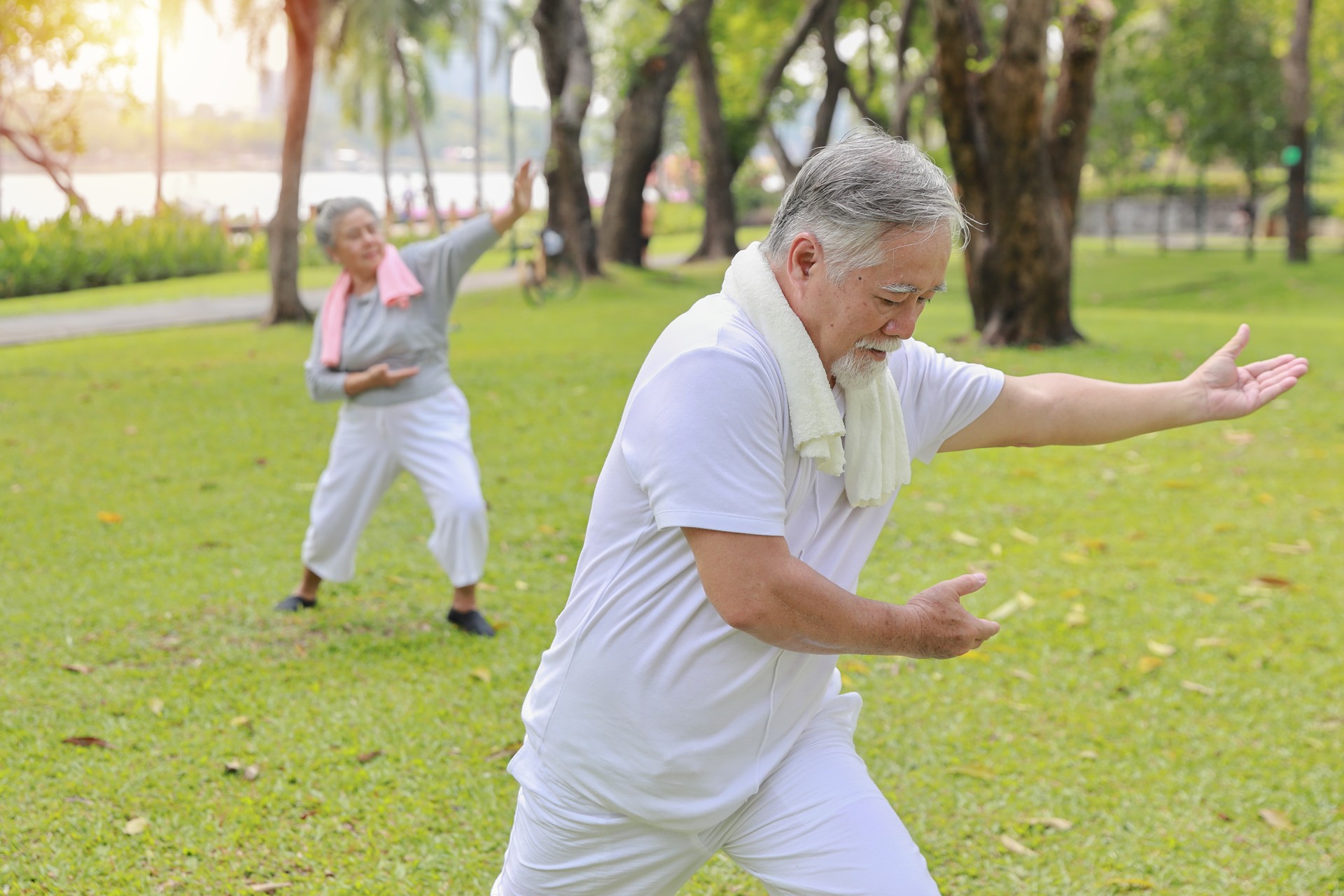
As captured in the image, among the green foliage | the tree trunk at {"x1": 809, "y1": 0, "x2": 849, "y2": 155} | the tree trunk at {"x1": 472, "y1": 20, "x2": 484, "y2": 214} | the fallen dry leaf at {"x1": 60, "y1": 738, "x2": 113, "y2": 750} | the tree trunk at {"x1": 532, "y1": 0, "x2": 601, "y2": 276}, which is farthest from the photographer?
the tree trunk at {"x1": 472, "y1": 20, "x2": 484, "y2": 214}

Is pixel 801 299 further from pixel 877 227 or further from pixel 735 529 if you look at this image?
pixel 735 529

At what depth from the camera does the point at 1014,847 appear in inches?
155

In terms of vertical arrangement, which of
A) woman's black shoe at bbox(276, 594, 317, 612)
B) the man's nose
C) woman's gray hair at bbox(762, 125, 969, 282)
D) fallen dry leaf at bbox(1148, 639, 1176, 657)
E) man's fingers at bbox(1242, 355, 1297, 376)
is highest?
woman's gray hair at bbox(762, 125, 969, 282)

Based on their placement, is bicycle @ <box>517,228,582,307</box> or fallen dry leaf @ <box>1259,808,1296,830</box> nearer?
fallen dry leaf @ <box>1259,808,1296,830</box>

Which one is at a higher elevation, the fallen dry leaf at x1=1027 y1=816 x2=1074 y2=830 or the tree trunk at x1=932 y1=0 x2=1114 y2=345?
the tree trunk at x1=932 y1=0 x2=1114 y2=345

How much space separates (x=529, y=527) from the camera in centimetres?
747

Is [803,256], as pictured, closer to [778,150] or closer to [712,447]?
[712,447]

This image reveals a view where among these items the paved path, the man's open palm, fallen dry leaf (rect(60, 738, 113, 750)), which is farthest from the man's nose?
the paved path

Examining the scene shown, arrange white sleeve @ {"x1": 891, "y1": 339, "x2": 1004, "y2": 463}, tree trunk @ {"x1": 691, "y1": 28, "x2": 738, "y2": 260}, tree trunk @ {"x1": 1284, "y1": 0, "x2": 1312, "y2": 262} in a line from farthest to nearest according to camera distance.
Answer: tree trunk @ {"x1": 691, "y1": 28, "x2": 738, "y2": 260} < tree trunk @ {"x1": 1284, "y1": 0, "x2": 1312, "y2": 262} < white sleeve @ {"x1": 891, "y1": 339, "x2": 1004, "y2": 463}

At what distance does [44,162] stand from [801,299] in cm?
2624

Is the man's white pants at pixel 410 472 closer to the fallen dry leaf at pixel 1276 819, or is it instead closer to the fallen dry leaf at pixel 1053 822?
the fallen dry leaf at pixel 1053 822

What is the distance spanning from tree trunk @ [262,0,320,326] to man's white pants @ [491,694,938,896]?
1509 cm

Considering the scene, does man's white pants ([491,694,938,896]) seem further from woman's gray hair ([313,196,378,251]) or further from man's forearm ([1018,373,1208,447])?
woman's gray hair ([313,196,378,251])

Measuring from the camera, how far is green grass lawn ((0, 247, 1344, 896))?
3.90 meters
